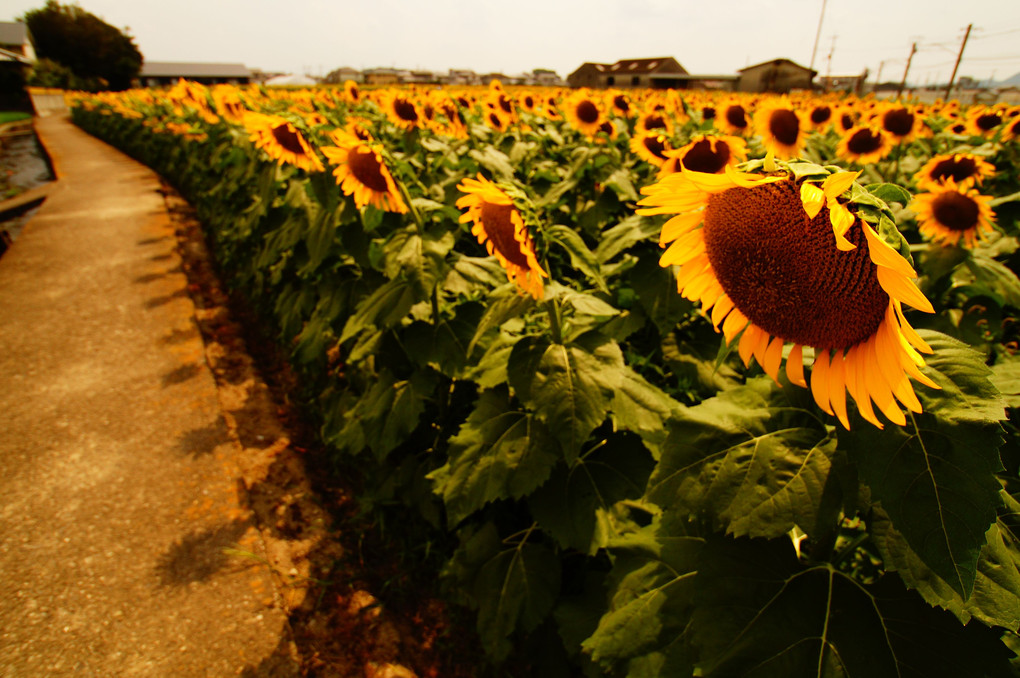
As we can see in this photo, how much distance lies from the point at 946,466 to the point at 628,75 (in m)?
37.2

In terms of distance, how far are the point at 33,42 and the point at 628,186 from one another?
8810 centimetres

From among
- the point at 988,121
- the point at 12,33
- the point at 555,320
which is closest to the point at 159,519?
the point at 555,320

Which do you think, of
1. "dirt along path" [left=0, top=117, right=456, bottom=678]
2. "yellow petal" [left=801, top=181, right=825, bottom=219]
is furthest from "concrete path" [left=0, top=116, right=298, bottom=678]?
"yellow petal" [left=801, top=181, right=825, bottom=219]

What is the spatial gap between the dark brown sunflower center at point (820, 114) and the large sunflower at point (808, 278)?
656 cm

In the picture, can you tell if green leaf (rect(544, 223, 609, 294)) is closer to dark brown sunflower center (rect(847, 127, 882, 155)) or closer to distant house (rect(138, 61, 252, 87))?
dark brown sunflower center (rect(847, 127, 882, 155))

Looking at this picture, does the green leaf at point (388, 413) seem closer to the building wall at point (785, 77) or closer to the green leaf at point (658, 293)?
the green leaf at point (658, 293)

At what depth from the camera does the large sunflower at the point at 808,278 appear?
778mm

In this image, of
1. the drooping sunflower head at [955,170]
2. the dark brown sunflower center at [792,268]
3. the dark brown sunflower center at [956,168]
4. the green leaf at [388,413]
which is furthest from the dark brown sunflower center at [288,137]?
the dark brown sunflower center at [956,168]

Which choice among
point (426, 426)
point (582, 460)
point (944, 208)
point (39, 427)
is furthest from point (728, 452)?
point (39, 427)

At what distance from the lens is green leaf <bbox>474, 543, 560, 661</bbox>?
6.20 ft

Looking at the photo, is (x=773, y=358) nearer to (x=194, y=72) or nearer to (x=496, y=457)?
(x=496, y=457)

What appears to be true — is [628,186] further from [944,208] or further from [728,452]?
[728,452]

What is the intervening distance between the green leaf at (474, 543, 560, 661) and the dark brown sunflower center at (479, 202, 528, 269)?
1.13 m

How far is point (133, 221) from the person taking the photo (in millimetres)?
7254
